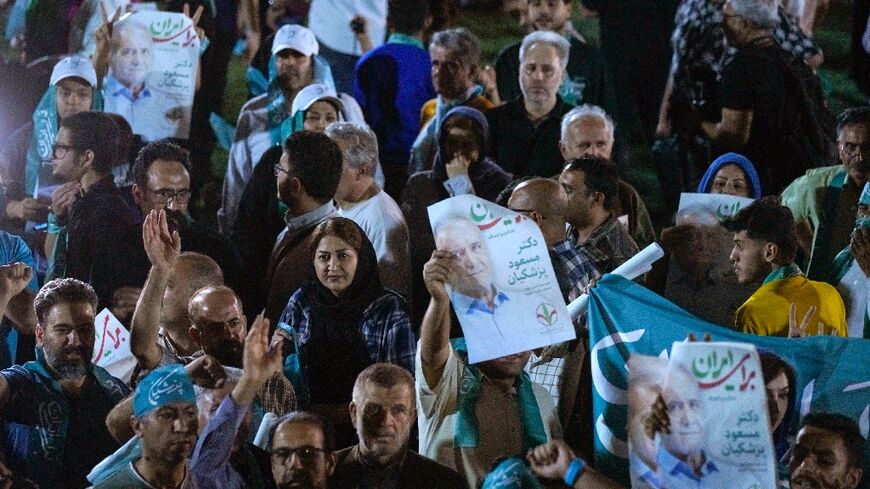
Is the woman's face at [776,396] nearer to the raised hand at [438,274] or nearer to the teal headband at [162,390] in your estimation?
the raised hand at [438,274]

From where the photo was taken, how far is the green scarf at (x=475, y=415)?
602cm

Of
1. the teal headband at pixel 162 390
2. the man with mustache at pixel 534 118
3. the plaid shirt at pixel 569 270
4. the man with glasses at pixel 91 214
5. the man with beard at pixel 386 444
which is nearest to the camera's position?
the teal headband at pixel 162 390

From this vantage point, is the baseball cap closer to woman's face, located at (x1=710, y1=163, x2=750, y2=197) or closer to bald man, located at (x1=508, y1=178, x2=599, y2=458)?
bald man, located at (x1=508, y1=178, x2=599, y2=458)

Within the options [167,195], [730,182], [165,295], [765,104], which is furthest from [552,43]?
[165,295]

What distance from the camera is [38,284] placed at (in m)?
7.73

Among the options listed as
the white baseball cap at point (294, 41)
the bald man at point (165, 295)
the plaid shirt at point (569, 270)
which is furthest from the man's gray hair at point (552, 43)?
the bald man at point (165, 295)

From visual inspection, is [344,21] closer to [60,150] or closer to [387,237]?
[60,150]

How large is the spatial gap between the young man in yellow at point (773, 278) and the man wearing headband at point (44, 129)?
3.72 m

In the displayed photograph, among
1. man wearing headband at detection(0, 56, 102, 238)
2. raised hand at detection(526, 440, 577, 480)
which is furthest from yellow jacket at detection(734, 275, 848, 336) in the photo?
man wearing headband at detection(0, 56, 102, 238)

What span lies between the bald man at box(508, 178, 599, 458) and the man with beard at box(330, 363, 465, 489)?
2.79ft

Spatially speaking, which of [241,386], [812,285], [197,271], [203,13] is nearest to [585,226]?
[812,285]

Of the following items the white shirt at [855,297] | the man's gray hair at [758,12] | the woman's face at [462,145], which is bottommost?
the white shirt at [855,297]

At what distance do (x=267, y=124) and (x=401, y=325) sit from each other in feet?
9.96

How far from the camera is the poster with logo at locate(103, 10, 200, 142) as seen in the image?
880 cm
